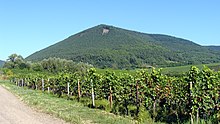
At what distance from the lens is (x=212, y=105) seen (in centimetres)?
1617

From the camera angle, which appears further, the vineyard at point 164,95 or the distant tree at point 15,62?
the distant tree at point 15,62

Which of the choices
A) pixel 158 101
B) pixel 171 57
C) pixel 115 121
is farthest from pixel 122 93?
pixel 171 57

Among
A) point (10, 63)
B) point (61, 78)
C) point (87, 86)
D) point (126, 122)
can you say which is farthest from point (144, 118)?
point (10, 63)

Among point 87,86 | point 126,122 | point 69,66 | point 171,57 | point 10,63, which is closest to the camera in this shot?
point 126,122

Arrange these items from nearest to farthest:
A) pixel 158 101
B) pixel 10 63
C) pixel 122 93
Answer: pixel 158 101 < pixel 122 93 < pixel 10 63

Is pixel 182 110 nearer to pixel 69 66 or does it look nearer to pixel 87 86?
pixel 87 86

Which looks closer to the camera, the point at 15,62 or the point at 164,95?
the point at 164,95

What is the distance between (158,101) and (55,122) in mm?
6783

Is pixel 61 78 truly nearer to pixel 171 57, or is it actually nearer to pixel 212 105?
pixel 212 105

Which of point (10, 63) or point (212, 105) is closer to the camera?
point (212, 105)

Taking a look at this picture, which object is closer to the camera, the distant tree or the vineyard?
the vineyard

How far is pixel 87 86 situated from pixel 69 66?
3016 inches

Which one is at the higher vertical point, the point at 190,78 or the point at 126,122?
the point at 190,78

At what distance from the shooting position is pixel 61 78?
3953 cm
